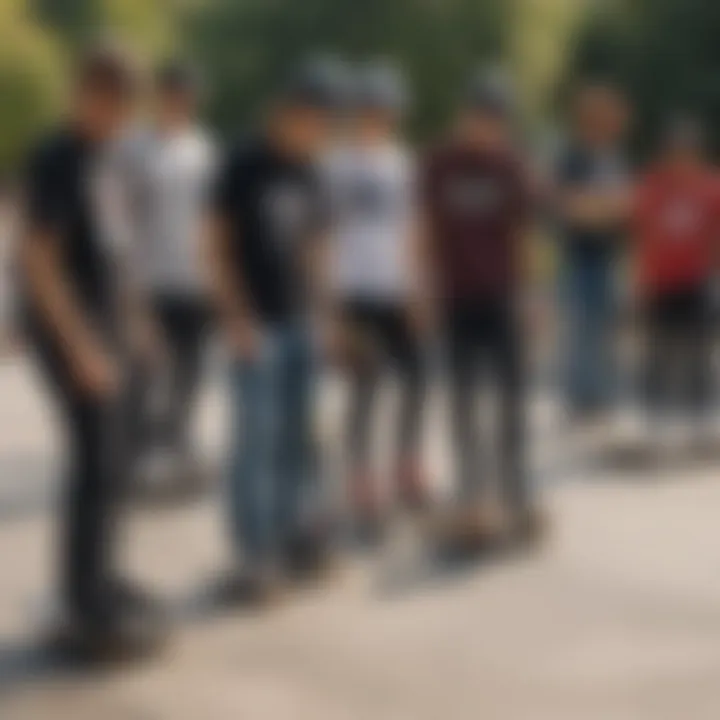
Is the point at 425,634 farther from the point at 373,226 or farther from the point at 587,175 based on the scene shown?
the point at 587,175

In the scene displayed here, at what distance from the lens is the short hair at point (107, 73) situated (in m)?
5.64

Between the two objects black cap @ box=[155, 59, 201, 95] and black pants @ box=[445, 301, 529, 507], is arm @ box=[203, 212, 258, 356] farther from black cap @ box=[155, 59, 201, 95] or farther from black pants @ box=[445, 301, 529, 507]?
black cap @ box=[155, 59, 201, 95]

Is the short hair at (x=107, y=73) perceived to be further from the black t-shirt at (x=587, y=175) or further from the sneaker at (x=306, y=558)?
the black t-shirt at (x=587, y=175)

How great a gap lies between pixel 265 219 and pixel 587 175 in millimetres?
4029

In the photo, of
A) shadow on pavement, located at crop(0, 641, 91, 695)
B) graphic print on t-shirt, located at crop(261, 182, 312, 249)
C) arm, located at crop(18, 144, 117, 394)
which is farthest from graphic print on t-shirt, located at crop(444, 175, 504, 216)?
shadow on pavement, located at crop(0, 641, 91, 695)

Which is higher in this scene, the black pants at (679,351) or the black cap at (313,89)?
the black pants at (679,351)

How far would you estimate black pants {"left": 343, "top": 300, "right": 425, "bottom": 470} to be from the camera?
7648mm

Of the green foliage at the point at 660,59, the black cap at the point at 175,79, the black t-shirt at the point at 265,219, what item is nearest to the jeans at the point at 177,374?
the black cap at the point at 175,79

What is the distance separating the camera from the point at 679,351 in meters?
9.88

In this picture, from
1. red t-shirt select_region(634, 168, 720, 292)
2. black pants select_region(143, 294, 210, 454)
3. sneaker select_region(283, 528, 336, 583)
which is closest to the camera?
sneaker select_region(283, 528, 336, 583)

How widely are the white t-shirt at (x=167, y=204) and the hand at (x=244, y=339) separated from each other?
1.75 metres

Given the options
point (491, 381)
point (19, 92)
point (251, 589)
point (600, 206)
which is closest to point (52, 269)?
point (251, 589)

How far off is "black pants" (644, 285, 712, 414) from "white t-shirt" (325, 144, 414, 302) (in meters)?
2.55

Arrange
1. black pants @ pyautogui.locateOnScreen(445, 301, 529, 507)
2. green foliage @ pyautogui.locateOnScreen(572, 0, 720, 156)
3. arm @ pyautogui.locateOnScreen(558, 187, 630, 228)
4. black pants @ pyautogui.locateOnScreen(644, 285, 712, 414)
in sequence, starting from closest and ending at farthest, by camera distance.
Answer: black pants @ pyautogui.locateOnScreen(445, 301, 529, 507) < black pants @ pyautogui.locateOnScreen(644, 285, 712, 414) < arm @ pyautogui.locateOnScreen(558, 187, 630, 228) < green foliage @ pyautogui.locateOnScreen(572, 0, 720, 156)
